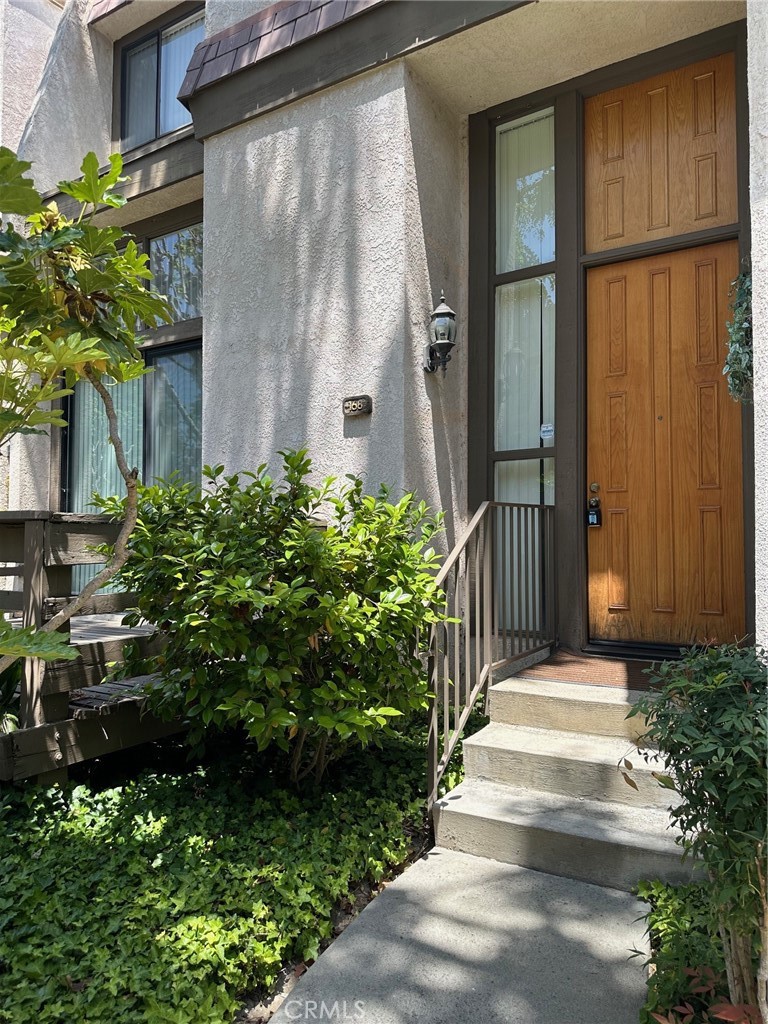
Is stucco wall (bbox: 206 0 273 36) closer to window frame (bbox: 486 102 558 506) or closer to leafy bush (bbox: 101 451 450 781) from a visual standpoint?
window frame (bbox: 486 102 558 506)

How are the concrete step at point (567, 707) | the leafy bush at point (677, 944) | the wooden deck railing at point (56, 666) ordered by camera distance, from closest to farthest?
1. the leafy bush at point (677, 944)
2. the wooden deck railing at point (56, 666)
3. the concrete step at point (567, 707)

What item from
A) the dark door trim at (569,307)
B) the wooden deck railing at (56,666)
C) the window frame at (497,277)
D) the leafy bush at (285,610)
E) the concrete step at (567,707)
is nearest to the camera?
the leafy bush at (285,610)

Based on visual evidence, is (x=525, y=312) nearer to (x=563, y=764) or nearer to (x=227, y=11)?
(x=563, y=764)

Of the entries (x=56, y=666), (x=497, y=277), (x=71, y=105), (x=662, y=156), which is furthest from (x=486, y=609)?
(x=71, y=105)

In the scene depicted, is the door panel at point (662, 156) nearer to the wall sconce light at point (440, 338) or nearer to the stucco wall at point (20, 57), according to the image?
the wall sconce light at point (440, 338)

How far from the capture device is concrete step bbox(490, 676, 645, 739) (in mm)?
3117

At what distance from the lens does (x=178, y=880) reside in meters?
2.33

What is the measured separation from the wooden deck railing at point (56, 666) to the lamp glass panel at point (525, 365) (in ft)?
8.17

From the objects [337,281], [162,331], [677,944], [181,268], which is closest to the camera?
[677,944]

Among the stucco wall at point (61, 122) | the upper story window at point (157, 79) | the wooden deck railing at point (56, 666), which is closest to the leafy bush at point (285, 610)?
the wooden deck railing at point (56, 666)

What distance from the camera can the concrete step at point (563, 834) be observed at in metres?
2.48

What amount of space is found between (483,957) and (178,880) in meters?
1.00

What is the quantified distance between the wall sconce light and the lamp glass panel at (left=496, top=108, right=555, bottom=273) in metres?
0.75

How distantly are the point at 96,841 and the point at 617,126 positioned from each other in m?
4.46
